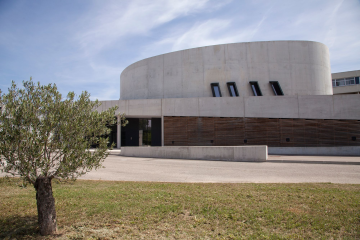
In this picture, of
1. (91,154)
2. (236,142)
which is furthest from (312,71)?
(91,154)

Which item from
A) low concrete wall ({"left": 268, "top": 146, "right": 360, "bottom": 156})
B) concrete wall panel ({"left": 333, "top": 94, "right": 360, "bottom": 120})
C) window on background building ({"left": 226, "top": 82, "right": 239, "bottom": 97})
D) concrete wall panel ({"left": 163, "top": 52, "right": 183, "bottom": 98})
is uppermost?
concrete wall panel ({"left": 163, "top": 52, "right": 183, "bottom": 98})

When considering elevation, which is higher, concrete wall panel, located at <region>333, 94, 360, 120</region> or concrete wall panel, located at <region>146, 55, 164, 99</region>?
concrete wall panel, located at <region>146, 55, 164, 99</region>

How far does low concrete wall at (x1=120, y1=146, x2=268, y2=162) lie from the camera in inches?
645

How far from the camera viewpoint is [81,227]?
16.9 ft

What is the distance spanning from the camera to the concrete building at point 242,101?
2394cm

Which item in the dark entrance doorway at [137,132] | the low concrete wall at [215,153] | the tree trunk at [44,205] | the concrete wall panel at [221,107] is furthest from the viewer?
the dark entrance doorway at [137,132]

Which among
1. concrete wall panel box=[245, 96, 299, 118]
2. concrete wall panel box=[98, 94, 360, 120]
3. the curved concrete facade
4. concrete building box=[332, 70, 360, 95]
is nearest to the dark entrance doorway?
the curved concrete facade

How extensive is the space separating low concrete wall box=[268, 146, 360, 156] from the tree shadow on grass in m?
22.0

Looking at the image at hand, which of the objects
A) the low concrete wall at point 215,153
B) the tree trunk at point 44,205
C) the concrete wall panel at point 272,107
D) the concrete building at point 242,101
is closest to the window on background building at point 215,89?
the concrete building at point 242,101

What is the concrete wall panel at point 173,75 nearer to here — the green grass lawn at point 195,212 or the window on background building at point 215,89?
the window on background building at point 215,89

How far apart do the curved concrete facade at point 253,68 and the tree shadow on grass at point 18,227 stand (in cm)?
2626

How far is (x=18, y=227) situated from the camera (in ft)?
16.6

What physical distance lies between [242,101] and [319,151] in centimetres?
845

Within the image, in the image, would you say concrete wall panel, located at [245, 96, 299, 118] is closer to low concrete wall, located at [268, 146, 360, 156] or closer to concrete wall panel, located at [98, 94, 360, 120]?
concrete wall panel, located at [98, 94, 360, 120]
